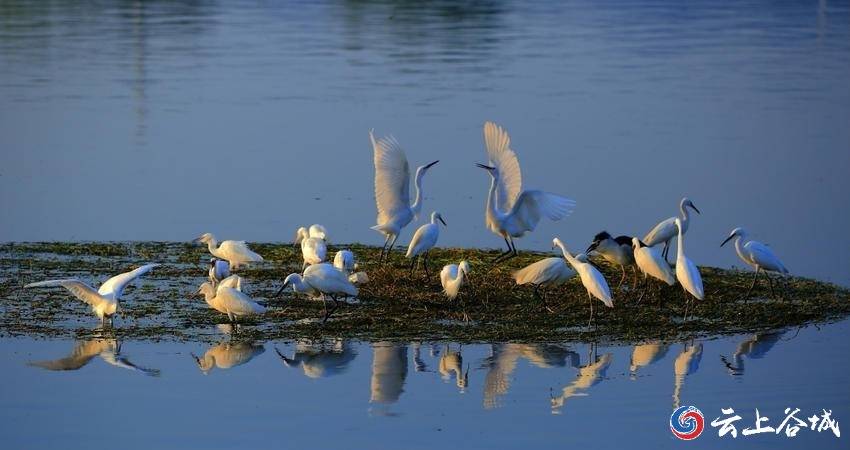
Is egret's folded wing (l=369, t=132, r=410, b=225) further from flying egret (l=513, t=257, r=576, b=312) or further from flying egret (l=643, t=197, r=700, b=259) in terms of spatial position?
flying egret (l=513, t=257, r=576, b=312)

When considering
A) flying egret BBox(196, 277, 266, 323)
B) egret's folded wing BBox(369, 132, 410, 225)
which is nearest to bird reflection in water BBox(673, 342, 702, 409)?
flying egret BBox(196, 277, 266, 323)

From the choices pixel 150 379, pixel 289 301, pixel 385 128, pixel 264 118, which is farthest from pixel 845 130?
pixel 150 379

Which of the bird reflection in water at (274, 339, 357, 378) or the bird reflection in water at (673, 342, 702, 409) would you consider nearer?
the bird reflection in water at (673, 342, 702, 409)

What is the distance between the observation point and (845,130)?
20.4 metres

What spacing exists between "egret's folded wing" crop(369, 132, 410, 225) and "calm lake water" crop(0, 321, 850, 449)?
3.37m

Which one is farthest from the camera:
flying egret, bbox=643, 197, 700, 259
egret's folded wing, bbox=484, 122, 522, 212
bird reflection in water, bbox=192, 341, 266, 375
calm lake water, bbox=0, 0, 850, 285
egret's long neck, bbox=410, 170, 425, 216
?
calm lake water, bbox=0, 0, 850, 285

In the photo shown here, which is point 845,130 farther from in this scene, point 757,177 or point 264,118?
point 264,118

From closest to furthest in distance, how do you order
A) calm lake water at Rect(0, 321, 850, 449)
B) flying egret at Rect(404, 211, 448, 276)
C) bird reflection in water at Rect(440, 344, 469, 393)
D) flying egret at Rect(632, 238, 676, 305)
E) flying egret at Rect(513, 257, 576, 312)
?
calm lake water at Rect(0, 321, 850, 449)
bird reflection in water at Rect(440, 344, 469, 393)
flying egret at Rect(513, 257, 576, 312)
flying egret at Rect(632, 238, 676, 305)
flying egret at Rect(404, 211, 448, 276)

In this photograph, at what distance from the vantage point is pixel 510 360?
10.2 m

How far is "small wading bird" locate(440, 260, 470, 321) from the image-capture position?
11266 millimetres

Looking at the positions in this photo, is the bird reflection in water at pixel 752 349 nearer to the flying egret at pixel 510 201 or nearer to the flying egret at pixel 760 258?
the flying egret at pixel 760 258

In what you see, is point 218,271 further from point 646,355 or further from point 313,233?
point 646,355

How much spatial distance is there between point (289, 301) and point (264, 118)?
1014 centimetres

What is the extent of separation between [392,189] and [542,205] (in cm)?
135
